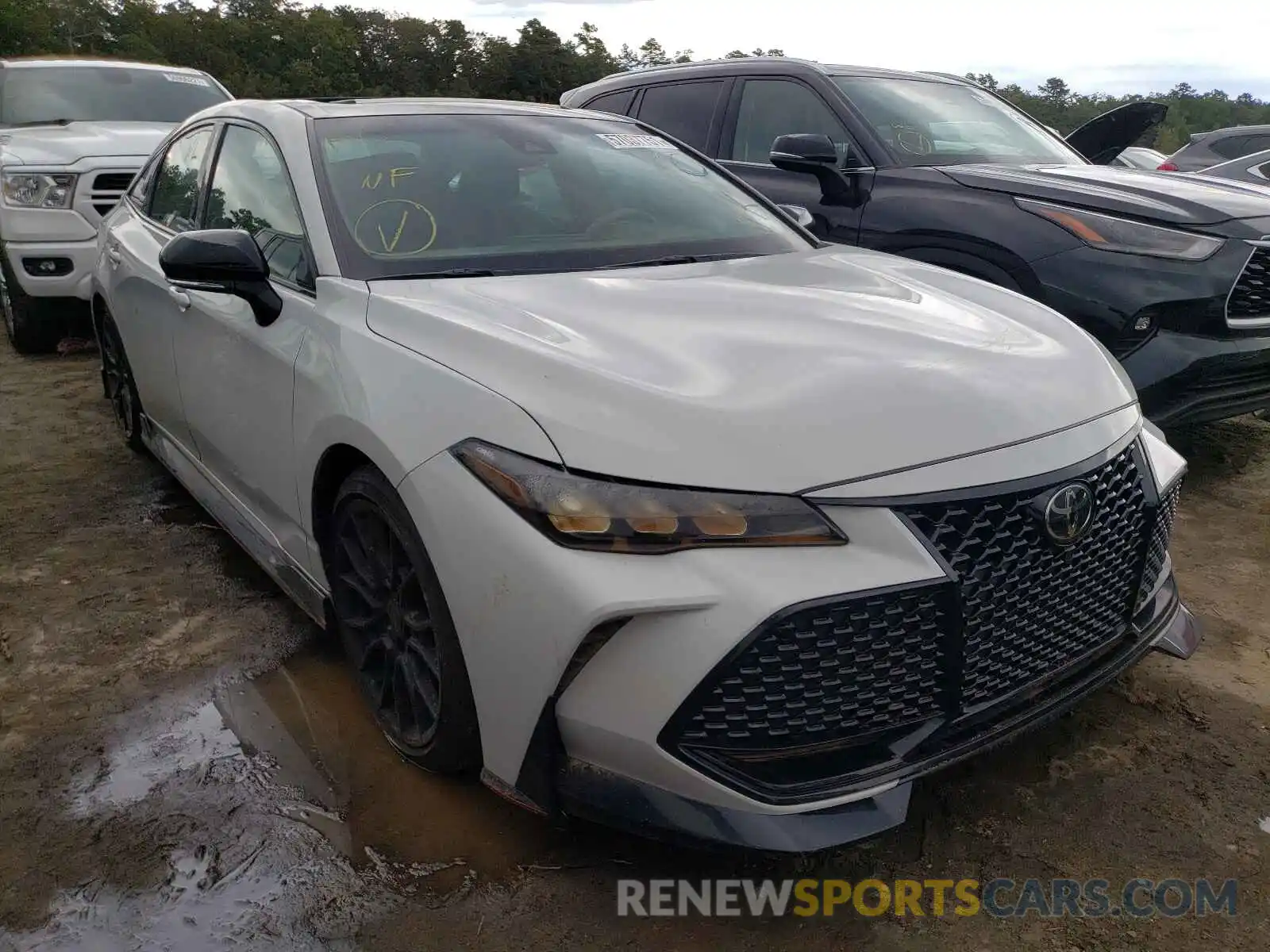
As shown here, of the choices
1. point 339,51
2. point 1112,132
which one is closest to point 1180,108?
point 339,51

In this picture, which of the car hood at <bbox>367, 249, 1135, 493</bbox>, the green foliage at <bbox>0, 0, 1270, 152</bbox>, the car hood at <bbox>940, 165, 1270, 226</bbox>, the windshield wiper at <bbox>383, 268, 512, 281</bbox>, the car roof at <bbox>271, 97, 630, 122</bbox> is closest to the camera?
the car hood at <bbox>367, 249, 1135, 493</bbox>

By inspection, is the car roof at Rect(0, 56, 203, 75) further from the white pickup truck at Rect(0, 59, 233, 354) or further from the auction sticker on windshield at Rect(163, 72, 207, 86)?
the white pickup truck at Rect(0, 59, 233, 354)

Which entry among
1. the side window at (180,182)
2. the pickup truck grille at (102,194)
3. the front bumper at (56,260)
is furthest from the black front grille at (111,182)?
the side window at (180,182)

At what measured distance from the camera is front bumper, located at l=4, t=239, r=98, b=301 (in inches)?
243

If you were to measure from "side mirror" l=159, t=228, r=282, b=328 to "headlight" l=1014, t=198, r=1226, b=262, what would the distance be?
295cm

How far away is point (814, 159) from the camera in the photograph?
14.9ft

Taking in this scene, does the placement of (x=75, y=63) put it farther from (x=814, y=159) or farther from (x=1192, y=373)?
(x=1192, y=373)

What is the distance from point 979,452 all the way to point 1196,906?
99 cm

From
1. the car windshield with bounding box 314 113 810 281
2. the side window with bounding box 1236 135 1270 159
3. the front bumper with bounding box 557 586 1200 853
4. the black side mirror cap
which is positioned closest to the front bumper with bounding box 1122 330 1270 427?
the car windshield with bounding box 314 113 810 281

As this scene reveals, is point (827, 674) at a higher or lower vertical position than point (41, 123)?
lower

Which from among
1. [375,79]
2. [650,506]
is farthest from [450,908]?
[375,79]

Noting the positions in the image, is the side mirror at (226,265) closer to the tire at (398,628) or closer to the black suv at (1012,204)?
the tire at (398,628)

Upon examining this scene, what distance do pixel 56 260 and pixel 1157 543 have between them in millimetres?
6284

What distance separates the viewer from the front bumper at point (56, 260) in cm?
616
